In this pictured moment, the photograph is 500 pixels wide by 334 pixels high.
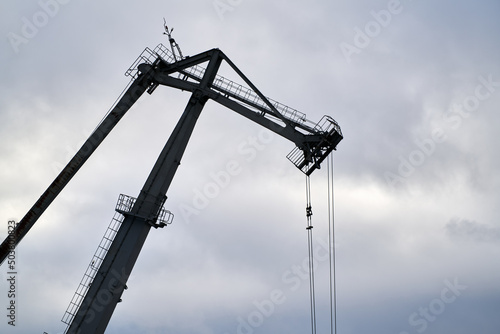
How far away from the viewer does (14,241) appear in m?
14.7

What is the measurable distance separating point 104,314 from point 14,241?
14.6 ft

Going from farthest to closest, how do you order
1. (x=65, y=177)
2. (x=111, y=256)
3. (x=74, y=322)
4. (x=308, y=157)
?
(x=308, y=157)
(x=65, y=177)
(x=111, y=256)
(x=74, y=322)

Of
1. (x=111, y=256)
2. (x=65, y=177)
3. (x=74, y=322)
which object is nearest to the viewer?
(x=74, y=322)

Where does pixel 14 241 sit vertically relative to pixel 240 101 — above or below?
below

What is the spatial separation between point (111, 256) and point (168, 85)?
728cm

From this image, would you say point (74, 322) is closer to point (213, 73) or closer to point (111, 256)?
point (111, 256)

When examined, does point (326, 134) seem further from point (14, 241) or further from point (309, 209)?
point (14, 241)

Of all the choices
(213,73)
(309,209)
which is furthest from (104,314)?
(213,73)

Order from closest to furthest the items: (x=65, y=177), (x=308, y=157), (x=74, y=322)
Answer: (x=74, y=322) < (x=65, y=177) < (x=308, y=157)

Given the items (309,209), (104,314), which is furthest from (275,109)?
(104,314)

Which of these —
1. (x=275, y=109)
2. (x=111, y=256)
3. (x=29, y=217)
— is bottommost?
(x=111, y=256)

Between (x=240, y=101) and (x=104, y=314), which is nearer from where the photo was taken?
(x=104, y=314)

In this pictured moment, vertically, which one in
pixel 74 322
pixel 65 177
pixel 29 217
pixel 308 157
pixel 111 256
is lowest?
pixel 74 322

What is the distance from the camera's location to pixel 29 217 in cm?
1497
